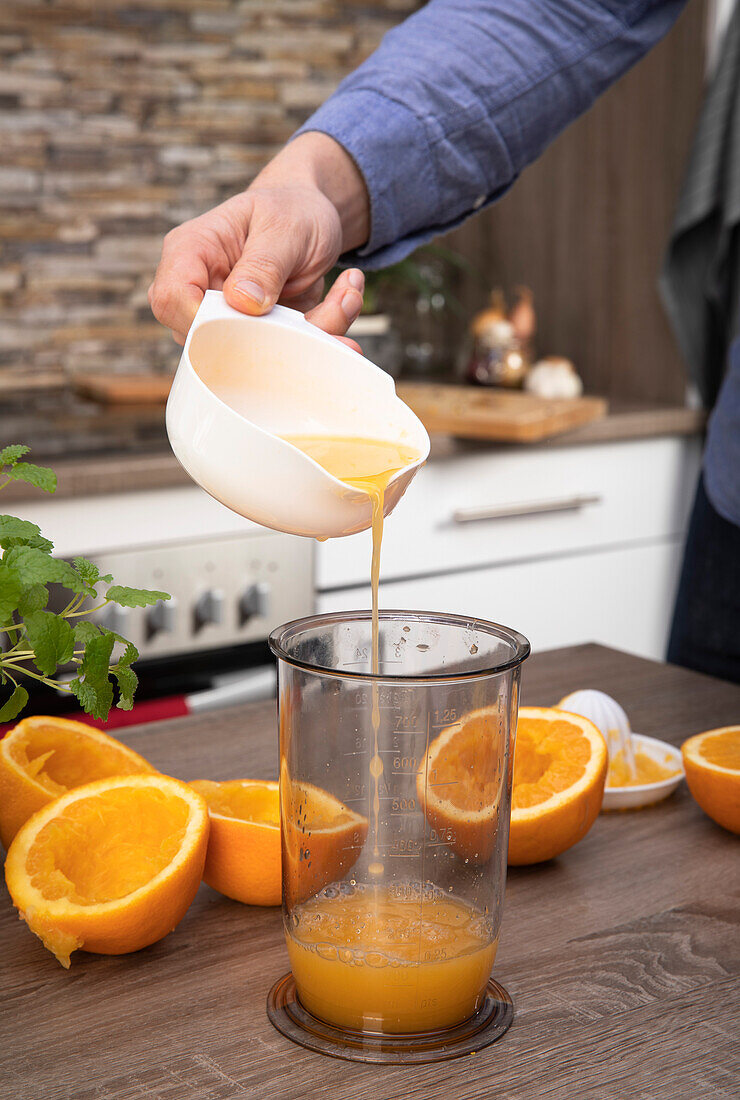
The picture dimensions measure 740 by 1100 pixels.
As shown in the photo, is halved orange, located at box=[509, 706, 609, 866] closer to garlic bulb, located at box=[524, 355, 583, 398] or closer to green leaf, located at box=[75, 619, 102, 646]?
green leaf, located at box=[75, 619, 102, 646]

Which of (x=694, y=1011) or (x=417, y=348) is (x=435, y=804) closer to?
(x=694, y=1011)

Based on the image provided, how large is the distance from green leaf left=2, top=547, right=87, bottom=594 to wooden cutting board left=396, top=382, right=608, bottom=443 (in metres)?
1.24

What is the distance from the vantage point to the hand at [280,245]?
2.64 feet

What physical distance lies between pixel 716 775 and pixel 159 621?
105 centimetres

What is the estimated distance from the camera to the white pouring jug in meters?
0.63

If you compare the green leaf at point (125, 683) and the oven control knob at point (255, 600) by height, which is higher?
the green leaf at point (125, 683)

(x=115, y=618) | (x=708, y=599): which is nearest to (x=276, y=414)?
(x=708, y=599)

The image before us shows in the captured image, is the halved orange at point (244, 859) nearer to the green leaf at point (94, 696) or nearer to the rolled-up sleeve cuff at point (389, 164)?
the green leaf at point (94, 696)

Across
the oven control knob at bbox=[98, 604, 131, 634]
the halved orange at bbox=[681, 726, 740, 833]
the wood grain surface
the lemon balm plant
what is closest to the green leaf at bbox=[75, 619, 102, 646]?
the lemon balm plant

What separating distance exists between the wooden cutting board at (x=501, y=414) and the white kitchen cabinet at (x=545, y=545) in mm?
49

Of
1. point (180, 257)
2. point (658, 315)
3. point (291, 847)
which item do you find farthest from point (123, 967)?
point (658, 315)

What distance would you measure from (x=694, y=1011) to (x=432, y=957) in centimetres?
13

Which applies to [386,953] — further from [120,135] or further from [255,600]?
[120,135]

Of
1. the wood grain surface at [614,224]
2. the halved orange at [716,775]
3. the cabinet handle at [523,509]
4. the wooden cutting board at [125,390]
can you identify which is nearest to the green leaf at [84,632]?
the halved orange at [716,775]
